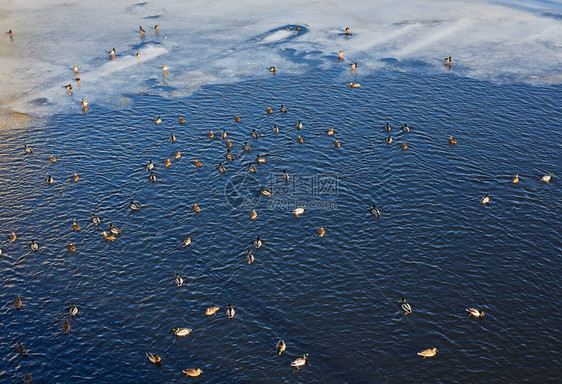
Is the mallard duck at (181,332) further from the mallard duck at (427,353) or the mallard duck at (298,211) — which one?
the mallard duck at (427,353)

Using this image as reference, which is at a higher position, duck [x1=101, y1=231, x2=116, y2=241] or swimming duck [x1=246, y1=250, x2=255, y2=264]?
duck [x1=101, y1=231, x2=116, y2=241]

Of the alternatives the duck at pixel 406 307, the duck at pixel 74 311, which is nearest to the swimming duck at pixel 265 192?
the duck at pixel 406 307

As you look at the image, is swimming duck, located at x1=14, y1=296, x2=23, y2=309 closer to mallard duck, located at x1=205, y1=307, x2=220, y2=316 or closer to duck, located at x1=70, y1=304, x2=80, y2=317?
→ duck, located at x1=70, y1=304, x2=80, y2=317

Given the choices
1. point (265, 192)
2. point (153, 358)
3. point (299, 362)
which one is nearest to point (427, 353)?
point (299, 362)

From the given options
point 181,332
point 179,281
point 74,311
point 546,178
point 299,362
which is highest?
point 546,178

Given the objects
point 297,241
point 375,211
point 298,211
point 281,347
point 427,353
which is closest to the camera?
point 427,353

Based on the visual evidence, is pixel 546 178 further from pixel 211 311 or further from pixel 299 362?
pixel 211 311

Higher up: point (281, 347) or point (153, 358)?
point (281, 347)

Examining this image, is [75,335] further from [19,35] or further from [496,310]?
[19,35]

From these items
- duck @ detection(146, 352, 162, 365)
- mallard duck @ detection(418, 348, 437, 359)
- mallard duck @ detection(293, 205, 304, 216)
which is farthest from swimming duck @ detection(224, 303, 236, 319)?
mallard duck @ detection(418, 348, 437, 359)

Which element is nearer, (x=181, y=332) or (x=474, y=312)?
(x=181, y=332)
